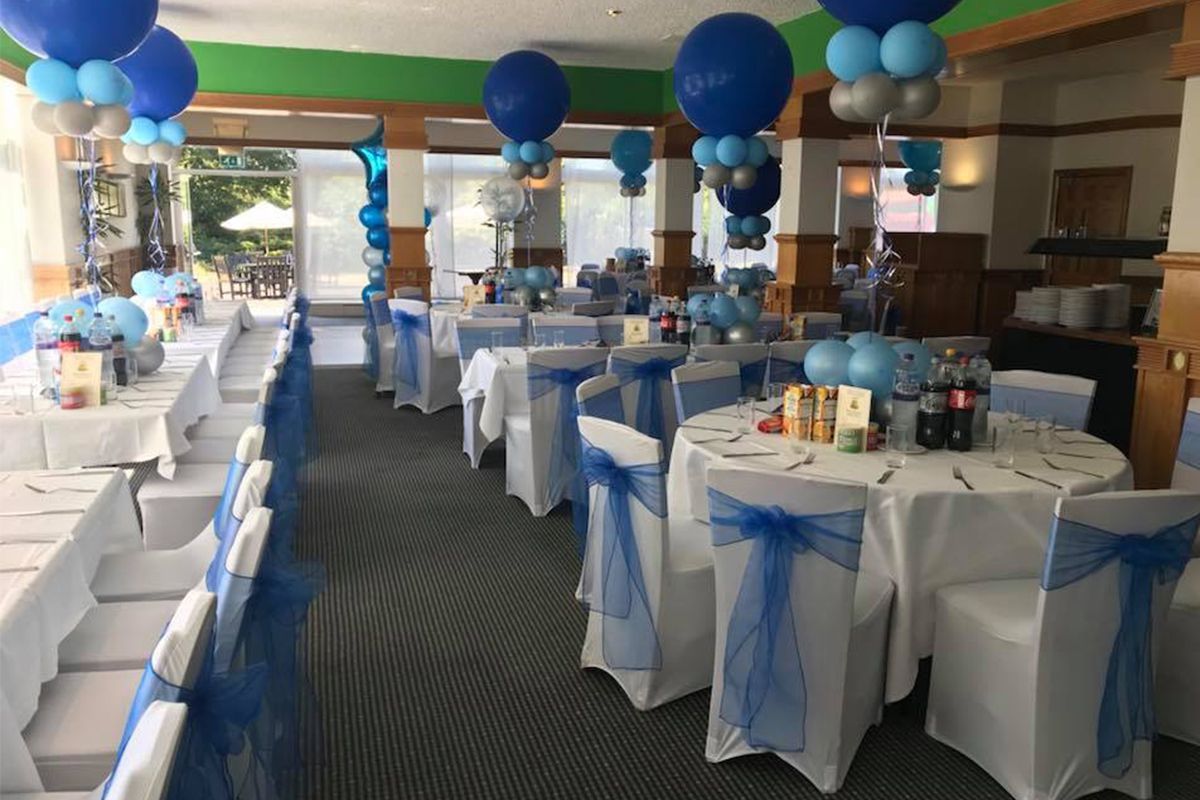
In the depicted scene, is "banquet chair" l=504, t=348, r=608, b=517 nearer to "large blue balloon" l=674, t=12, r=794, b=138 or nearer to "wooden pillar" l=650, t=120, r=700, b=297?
"large blue balloon" l=674, t=12, r=794, b=138

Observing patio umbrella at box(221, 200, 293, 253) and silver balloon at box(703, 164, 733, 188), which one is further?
patio umbrella at box(221, 200, 293, 253)

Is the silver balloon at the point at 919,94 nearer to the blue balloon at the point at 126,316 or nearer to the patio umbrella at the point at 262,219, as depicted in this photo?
the blue balloon at the point at 126,316

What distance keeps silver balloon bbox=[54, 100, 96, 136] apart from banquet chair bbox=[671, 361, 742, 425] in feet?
9.90

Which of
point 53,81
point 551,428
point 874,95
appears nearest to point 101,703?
point 551,428

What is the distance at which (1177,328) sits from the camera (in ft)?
15.2

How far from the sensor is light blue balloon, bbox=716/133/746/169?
582cm

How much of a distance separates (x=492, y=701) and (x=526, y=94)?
5.76 meters

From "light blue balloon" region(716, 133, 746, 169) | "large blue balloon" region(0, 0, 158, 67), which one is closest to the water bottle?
"large blue balloon" region(0, 0, 158, 67)

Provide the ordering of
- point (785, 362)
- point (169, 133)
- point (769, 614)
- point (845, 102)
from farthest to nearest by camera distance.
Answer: point (169, 133)
point (785, 362)
point (845, 102)
point (769, 614)

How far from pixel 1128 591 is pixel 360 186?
1562cm

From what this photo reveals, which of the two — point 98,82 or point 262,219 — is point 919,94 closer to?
point 98,82

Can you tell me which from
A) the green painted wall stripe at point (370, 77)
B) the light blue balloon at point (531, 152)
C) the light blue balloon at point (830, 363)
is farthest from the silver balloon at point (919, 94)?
the green painted wall stripe at point (370, 77)

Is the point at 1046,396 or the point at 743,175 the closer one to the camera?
the point at 1046,396

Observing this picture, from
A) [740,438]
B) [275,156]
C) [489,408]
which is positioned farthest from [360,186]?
[740,438]
